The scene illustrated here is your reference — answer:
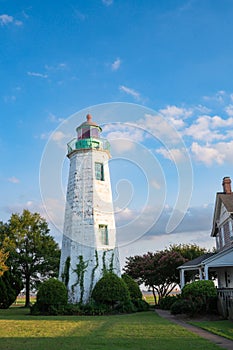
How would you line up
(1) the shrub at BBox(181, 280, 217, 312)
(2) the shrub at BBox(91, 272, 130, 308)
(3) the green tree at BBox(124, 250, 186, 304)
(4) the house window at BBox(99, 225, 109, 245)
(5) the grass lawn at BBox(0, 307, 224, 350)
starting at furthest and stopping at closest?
(3) the green tree at BBox(124, 250, 186, 304), (4) the house window at BBox(99, 225, 109, 245), (2) the shrub at BBox(91, 272, 130, 308), (1) the shrub at BBox(181, 280, 217, 312), (5) the grass lawn at BBox(0, 307, 224, 350)

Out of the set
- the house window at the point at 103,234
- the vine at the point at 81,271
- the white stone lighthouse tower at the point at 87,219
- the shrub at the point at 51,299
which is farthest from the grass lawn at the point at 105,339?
the house window at the point at 103,234

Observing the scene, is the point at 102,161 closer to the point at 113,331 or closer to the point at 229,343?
the point at 113,331

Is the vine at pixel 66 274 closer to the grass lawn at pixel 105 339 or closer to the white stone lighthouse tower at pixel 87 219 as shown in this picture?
the white stone lighthouse tower at pixel 87 219

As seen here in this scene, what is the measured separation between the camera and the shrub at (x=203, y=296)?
56.7ft

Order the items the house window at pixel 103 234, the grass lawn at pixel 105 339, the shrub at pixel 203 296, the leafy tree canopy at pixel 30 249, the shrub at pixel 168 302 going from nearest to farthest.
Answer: the grass lawn at pixel 105 339 → the shrub at pixel 203 296 → the shrub at pixel 168 302 → the house window at pixel 103 234 → the leafy tree canopy at pixel 30 249

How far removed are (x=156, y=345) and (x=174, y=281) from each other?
23.6 metres

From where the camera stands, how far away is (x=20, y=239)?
3428 centimetres

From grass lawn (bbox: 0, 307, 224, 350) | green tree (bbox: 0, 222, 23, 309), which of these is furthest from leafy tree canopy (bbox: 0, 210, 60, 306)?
grass lawn (bbox: 0, 307, 224, 350)

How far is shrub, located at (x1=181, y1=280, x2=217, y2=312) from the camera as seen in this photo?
1730 centimetres

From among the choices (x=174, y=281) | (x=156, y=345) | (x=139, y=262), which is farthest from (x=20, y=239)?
(x=156, y=345)

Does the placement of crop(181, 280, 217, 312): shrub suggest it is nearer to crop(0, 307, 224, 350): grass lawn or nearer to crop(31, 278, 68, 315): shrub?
crop(0, 307, 224, 350): grass lawn

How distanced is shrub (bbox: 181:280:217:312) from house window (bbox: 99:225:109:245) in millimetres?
7980

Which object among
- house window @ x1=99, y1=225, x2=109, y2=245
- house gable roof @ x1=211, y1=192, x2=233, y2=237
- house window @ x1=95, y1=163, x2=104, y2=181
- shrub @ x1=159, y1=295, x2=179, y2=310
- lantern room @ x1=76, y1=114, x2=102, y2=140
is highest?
lantern room @ x1=76, y1=114, x2=102, y2=140

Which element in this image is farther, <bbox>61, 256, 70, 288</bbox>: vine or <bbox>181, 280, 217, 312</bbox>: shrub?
<bbox>61, 256, 70, 288</bbox>: vine
